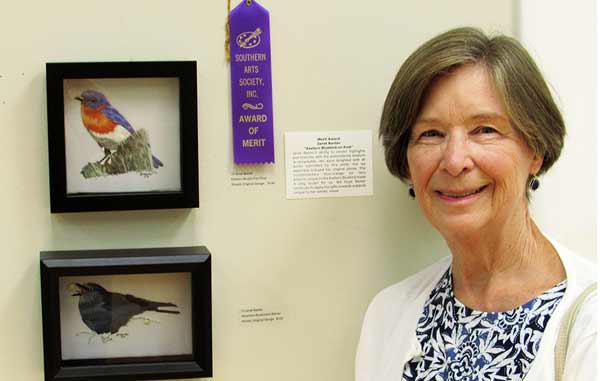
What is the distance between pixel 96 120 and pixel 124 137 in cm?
6

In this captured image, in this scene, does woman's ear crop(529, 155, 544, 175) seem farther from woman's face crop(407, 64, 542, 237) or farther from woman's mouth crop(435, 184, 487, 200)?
woman's mouth crop(435, 184, 487, 200)

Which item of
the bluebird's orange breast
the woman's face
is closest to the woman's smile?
the woman's face

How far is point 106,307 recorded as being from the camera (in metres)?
1.36

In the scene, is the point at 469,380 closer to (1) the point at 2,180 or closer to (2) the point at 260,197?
(2) the point at 260,197

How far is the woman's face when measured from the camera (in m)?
1.15

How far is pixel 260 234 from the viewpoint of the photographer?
142cm

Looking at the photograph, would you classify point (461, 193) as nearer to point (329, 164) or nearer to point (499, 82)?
point (499, 82)

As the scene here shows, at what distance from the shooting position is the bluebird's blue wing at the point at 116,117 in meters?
1.34

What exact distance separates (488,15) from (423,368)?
28.2 inches

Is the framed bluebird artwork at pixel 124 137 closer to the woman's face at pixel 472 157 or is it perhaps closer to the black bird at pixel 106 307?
the black bird at pixel 106 307

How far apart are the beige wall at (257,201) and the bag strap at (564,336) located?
0.42 metres

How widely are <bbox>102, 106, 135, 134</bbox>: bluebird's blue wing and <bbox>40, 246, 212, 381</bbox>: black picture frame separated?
0.75ft

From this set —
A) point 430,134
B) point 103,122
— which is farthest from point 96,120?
point 430,134

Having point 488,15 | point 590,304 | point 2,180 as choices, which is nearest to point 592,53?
point 488,15
